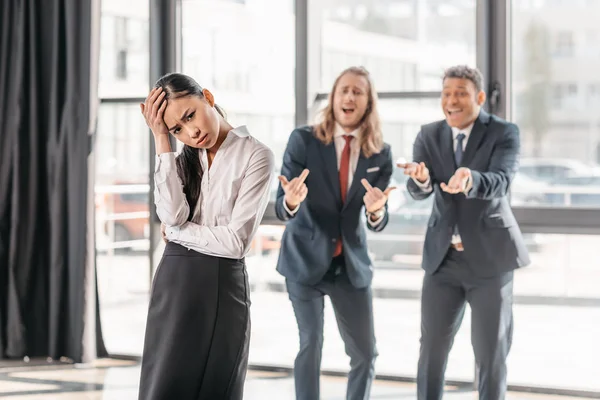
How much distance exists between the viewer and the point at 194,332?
196cm

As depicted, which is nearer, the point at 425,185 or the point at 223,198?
the point at 223,198

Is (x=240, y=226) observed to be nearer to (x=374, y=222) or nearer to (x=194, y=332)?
(x=194, y=332)

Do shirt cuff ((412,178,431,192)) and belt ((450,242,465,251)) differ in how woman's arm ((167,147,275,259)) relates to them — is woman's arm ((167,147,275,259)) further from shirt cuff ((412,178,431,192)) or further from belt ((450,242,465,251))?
belt ((450,242,465,251))

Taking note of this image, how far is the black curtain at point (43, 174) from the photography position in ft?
14.4

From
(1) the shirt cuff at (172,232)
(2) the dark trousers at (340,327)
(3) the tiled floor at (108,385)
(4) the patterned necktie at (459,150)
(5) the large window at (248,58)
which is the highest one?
(5) the large window at (248,58)

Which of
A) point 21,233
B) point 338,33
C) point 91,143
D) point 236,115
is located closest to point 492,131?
point 338,33

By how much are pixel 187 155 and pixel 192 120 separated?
0.15 meters

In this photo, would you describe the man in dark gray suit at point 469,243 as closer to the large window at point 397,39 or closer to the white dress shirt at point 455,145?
the white dress shirt at point 455,145

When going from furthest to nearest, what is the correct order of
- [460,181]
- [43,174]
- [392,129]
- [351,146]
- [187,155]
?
[43,174] < [392,129] < [351,146] < [460,181] < [187,155]

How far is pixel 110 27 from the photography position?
4.65m

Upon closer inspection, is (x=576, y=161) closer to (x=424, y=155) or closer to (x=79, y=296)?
(x=424, y=155)

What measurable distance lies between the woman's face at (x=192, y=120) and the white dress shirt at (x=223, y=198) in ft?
0.19

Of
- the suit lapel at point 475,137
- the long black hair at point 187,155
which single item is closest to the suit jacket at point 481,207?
the suit lapel at point 475,137

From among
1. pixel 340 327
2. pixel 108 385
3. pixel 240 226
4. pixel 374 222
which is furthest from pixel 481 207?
pixel 108 385
